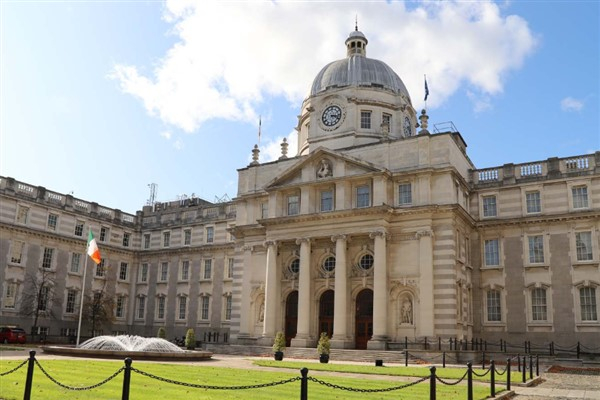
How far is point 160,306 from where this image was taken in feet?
205

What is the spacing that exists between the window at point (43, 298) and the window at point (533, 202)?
42.8 m

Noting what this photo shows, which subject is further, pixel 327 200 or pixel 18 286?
pixel 18 286

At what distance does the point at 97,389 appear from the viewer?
17.1 m

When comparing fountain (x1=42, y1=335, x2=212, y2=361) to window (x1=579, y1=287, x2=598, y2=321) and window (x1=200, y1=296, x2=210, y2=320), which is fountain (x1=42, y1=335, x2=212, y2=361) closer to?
window (x1=200, y1=296, x2=210, y2=320)

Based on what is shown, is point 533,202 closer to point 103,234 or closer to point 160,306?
point 160,306

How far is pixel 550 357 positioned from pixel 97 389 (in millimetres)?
29435

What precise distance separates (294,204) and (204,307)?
18.4 m

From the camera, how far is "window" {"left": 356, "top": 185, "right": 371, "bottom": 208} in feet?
145

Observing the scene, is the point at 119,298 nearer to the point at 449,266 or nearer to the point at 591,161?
the point at 449,266

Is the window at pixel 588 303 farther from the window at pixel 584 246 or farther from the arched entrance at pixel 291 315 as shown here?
the arched entrance at pixel 291 315

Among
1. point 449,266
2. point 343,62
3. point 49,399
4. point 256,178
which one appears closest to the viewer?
point 49,399

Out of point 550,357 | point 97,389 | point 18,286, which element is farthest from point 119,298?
point 97,389

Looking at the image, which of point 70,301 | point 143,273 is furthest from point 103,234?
point 70,301

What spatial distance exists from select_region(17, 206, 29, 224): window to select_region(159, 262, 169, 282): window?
15.1 m
